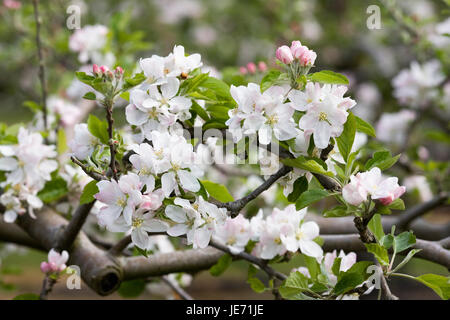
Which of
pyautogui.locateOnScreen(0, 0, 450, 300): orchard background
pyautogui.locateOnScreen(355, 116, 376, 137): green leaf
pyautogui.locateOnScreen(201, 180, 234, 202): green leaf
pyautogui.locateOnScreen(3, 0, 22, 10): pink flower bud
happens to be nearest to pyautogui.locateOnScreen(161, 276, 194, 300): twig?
pyautogui.locateOnScreen(0, 0, 450, 300): orchard background

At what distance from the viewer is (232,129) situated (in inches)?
40.4

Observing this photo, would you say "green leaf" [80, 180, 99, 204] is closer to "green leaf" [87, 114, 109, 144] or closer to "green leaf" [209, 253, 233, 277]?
"green leaf" [87, 114, 109, 144]

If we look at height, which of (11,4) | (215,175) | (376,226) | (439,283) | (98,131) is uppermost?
(11,4)

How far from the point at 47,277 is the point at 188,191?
0.61m

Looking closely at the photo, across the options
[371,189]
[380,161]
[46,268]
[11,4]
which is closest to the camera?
[371,189]

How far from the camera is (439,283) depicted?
1100 mm

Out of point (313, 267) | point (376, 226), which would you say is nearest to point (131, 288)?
point (313, 267)

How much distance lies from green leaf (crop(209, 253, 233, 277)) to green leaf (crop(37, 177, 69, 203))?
0.51 metres

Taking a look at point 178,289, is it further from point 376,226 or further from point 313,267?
point 376,226

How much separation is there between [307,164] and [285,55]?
21 cm
